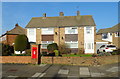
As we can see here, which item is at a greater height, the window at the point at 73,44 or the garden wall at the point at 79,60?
the window at the point at 73,44

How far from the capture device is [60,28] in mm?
28938

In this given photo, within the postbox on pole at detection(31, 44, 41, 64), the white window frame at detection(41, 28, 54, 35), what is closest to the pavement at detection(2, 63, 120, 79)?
the postbox on pole at detection(31, 44, 41, 64)

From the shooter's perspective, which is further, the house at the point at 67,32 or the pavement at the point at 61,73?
the house at the point at 67,32

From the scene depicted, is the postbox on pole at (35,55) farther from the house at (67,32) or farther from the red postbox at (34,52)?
the house at (67,32)

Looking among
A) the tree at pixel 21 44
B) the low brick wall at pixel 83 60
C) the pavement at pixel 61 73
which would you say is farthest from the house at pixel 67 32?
the pavement at pixel 61 73

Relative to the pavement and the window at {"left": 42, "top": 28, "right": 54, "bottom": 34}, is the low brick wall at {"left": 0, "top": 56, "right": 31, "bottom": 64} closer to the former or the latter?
the pavement

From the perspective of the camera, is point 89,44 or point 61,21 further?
point 61,21

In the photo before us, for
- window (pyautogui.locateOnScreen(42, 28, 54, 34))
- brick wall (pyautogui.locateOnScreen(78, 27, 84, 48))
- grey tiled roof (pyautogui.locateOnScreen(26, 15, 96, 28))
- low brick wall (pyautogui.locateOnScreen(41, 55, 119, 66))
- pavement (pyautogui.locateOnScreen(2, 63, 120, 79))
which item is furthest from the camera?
window (pyautogui.locateOnScreen(42, 28, 54, 34))

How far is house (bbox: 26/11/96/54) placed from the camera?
2755 cm

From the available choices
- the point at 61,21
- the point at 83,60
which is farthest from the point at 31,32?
the point at 83,60

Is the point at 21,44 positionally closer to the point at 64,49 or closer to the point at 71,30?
the point at 64,49

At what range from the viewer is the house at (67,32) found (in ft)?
90.4

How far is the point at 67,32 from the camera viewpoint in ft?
93.5

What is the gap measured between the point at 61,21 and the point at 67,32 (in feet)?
11.3
